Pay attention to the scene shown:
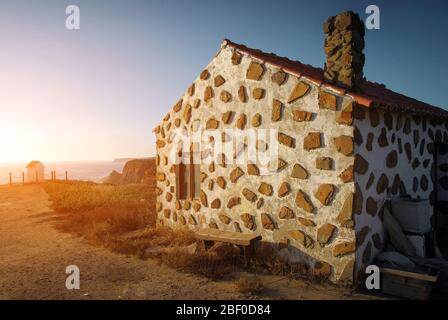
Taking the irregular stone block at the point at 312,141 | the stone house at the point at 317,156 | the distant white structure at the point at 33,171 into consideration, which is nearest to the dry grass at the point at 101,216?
the stone house at the point at 317,156

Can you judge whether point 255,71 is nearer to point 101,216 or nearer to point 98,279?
point 98,279

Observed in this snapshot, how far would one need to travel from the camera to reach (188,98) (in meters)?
8.48

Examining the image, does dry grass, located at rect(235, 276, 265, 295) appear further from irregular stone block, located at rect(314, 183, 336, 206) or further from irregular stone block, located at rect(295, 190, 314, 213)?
irregular stone block, located at rect(314, 183, 336, 206)

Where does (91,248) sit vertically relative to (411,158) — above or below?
below

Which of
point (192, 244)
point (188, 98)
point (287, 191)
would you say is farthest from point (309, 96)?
point (192, 244)

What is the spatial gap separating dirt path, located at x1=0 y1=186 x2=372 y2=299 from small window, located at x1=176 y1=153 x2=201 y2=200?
2.16m

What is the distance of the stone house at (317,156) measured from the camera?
18.3ft

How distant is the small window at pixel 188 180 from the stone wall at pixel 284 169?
0.31m

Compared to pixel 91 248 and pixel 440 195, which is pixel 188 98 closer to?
pixel 91 248

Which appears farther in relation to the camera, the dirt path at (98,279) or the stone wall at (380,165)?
the stone wall at (380,165)

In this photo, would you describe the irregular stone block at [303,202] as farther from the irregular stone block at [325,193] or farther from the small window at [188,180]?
the small window at [188,180]

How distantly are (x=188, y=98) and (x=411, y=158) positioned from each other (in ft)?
17.5

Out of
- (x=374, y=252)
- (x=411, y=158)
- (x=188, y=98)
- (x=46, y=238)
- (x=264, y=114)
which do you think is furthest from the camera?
(x=46, y=238)

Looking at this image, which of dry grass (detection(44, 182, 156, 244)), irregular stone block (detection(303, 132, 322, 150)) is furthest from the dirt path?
irregular stone block (detection(303, 132, 322, 150))
